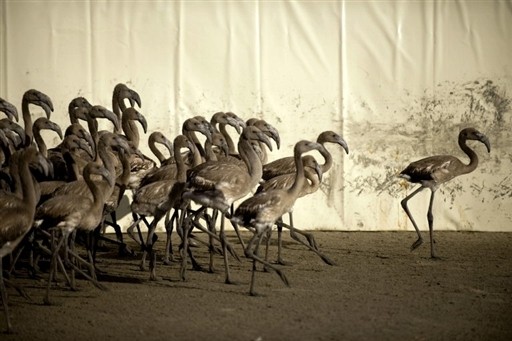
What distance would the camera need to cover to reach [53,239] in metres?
8.59

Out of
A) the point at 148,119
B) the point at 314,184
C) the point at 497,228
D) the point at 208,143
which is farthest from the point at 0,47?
the point at 497,228

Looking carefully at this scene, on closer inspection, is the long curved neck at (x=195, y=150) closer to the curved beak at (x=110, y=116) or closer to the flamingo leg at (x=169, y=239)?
the flamingo leg at (x=169, y=239)

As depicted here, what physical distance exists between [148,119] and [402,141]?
3289 millimetres

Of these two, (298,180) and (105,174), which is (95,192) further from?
(298,180)

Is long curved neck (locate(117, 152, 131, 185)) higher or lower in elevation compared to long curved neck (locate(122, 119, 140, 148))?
lower

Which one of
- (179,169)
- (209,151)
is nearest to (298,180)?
(179,169)

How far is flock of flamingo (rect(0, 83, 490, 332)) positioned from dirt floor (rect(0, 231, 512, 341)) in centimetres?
22

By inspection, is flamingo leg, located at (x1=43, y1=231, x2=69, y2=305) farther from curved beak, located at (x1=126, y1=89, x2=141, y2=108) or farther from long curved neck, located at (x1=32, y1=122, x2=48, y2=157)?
curved beak, located at (x1=126, y1=89, x2=141, y2=108)

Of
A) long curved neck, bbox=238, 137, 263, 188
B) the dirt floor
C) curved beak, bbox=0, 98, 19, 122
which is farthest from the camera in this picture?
curved beak, bbox=0, 98, 19, 122

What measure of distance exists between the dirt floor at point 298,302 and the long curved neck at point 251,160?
97 cm

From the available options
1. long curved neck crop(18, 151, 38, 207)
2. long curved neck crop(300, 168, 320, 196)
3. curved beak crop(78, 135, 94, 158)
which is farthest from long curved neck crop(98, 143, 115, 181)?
long curved neck crop(300, 168, 320, 196)

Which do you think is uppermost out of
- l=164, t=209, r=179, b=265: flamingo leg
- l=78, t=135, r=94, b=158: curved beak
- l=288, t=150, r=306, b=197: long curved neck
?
l=78, t=135, r=94, b=158: curved beak

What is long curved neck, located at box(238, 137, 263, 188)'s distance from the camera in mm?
9477

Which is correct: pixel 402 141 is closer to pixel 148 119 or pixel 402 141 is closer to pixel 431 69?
pixel 431 69
